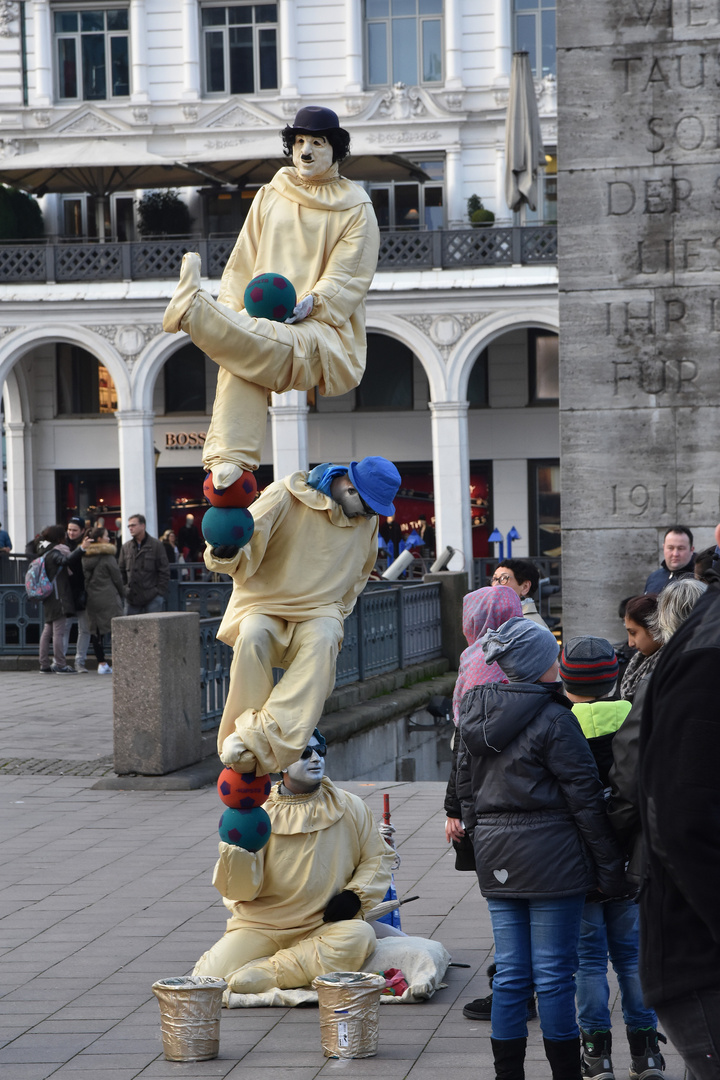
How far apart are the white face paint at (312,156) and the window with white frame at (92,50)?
28.9 m

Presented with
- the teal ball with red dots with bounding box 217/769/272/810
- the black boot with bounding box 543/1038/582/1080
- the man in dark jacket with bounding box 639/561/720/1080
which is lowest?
the black boot with bounding box 543/1038/582/1080

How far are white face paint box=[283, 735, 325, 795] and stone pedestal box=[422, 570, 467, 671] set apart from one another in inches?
429

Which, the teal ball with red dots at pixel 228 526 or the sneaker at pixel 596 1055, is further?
the teal ball with red dots at pixel 228 526

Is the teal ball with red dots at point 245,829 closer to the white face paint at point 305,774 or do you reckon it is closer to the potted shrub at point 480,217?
the white face paint at point 305,774

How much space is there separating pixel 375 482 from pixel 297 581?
51cm

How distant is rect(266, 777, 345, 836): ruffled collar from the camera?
581 cm

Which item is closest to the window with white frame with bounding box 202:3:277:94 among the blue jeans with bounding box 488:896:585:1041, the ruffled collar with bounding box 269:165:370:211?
the ruffled collar with bounding box 269:165:370:211

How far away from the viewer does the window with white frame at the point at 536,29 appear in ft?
104

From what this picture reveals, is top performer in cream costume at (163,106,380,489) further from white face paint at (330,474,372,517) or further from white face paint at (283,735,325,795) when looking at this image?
white face paint at (283,735,325,795)

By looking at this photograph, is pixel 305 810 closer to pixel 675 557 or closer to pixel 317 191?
pixel 317 191

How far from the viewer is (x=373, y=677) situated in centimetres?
1427

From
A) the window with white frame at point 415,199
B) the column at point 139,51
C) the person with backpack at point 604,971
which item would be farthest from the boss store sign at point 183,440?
the person with backpack at point 604,971

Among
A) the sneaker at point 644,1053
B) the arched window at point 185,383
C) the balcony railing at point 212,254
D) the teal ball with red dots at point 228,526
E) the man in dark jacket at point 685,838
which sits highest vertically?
the balcony railing at point 212,254

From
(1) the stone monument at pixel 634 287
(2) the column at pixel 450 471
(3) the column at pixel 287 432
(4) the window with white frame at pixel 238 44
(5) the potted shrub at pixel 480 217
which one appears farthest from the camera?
(4) the window with white frame at pixel 238 44
